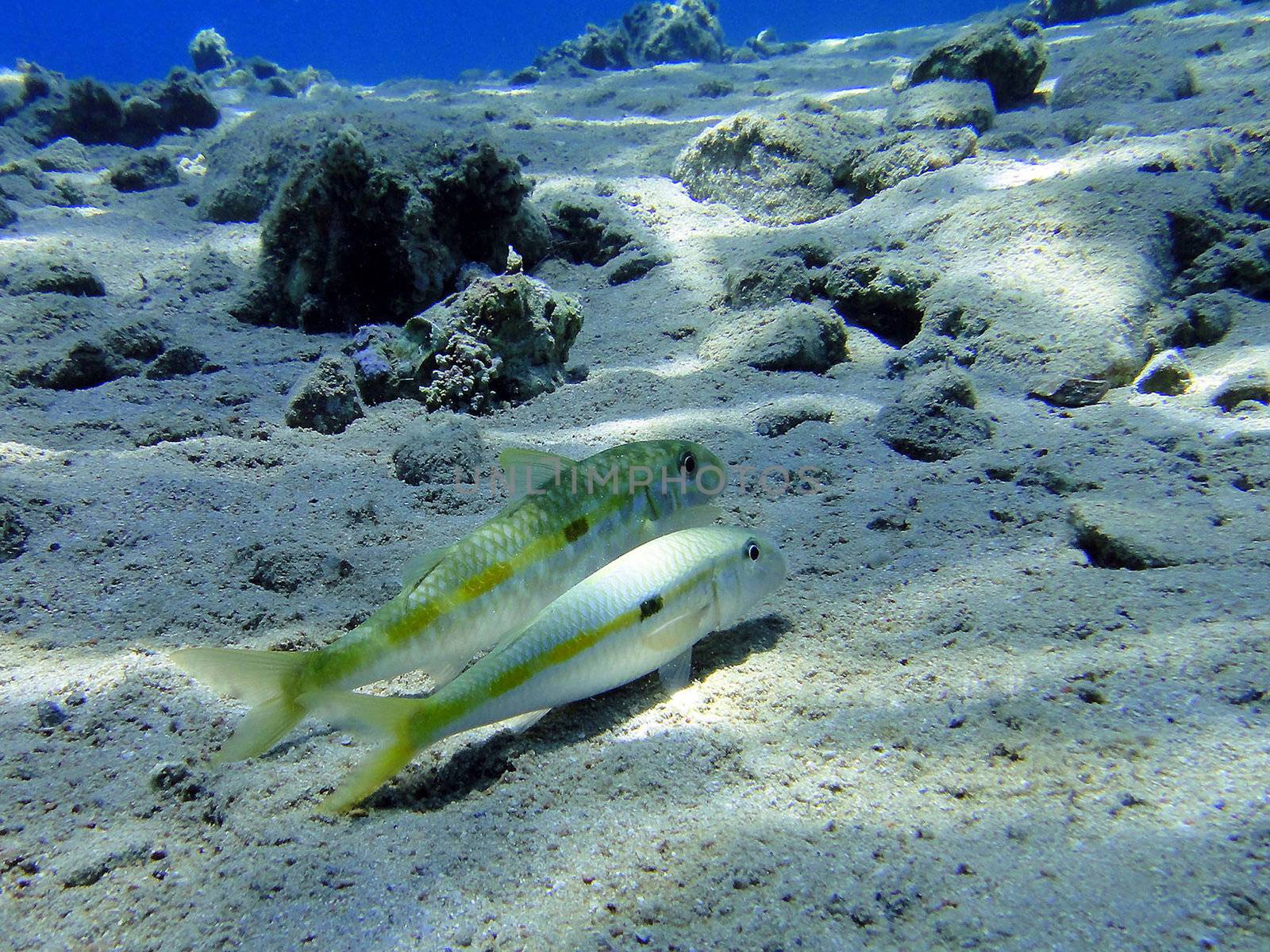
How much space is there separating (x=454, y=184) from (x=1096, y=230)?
4.81m

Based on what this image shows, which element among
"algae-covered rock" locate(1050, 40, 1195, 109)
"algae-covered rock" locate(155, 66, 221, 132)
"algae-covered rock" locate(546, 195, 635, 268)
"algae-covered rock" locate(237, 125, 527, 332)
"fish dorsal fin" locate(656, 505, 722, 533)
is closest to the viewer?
"fish dorsal fin" locate(656, 505, 722, 533)

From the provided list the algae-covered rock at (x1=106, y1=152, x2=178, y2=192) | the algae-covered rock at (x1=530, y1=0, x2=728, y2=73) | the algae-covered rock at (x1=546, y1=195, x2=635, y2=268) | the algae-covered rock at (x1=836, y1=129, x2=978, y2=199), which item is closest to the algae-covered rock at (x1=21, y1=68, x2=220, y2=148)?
the algae-covered rock at (x1=106, y1=152, x2=178, y2=192)

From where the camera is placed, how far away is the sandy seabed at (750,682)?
151 centimetres

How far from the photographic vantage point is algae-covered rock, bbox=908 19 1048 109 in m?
8.98

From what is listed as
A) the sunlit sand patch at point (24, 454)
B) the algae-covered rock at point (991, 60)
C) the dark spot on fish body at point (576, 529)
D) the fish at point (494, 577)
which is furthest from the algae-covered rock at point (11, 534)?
the algae-covered rock at point (991, 60)

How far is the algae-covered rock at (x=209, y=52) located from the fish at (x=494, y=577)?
2780 cm

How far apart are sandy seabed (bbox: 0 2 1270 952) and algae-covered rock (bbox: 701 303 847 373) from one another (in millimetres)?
202

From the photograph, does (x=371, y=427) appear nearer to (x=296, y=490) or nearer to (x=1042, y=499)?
(x=296, y=490)

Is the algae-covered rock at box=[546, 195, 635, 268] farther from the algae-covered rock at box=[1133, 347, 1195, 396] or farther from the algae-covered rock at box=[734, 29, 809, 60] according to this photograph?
the algae-covered rock at box=[734, 29, 809, 60]

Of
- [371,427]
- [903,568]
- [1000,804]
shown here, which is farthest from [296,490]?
[1000,804]

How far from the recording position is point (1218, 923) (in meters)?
1.21

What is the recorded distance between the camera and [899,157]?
671 centimetres

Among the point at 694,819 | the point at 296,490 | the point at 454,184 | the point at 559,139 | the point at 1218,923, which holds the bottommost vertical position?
the point at 694,819

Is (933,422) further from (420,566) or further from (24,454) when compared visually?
(24,454)
